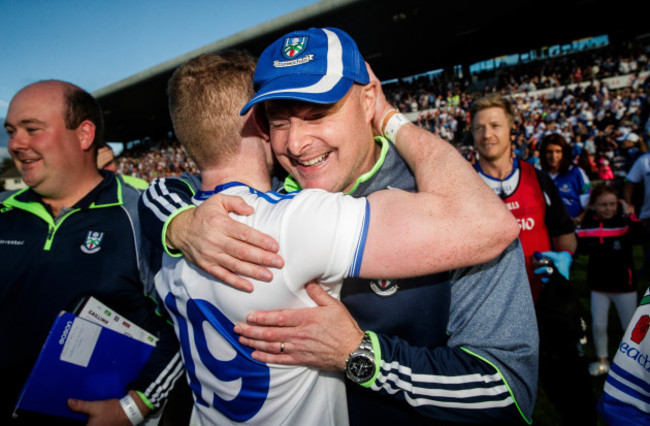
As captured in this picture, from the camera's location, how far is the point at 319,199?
1.11 metres

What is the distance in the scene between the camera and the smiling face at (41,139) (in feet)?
6.97

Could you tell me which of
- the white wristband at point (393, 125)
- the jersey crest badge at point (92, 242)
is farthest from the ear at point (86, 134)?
the white wristband at point (393, 125)

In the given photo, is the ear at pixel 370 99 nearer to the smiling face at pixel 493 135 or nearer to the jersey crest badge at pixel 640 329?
the jersey crest badge at pixel 640 329

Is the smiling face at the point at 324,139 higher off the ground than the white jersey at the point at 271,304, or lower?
higher

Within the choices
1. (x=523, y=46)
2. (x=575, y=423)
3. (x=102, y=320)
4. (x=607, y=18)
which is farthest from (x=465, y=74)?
(x=102, y=320)

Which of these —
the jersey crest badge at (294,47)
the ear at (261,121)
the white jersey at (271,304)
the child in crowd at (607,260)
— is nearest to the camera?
the white jersey at (271,304)

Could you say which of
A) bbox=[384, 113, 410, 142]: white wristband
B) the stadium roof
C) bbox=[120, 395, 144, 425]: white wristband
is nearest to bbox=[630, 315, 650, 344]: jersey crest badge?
bbox=[384, 113, 410, 142]: white wristband

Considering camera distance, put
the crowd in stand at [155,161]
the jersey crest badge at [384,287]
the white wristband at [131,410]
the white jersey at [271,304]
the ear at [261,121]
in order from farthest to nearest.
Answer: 1. the crowd in stand at [155,161]
2. the white wristband at [131,410]
3. the ear at [261,121]
4. the jersey crest badge at [384,287]
5. the white jersey at [271,304]

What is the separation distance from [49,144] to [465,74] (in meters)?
25.2

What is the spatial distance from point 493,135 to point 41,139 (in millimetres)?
3561

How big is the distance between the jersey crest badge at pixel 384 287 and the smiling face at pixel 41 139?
6.77ft

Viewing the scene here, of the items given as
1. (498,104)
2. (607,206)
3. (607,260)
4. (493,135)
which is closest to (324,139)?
(493,135)

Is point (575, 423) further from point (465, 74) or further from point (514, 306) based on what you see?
point (465, 74)

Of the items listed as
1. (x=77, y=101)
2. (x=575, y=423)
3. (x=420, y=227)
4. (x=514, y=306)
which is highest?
(x=77, y=101)
